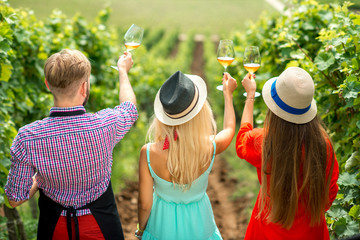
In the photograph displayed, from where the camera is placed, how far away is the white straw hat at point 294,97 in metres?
1.80

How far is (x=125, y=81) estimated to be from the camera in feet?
6.85

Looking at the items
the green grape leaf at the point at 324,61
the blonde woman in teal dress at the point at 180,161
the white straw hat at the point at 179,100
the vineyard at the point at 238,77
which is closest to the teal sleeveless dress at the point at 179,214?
the blonde woman in teal dress at the point at 180,161

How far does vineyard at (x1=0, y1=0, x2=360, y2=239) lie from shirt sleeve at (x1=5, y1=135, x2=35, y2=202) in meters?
1.00

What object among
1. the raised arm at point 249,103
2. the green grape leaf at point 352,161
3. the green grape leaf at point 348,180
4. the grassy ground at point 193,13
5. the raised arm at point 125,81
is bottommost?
the grassy ground at point 193,13

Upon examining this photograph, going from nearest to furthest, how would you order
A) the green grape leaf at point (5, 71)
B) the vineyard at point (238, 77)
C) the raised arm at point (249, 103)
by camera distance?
the raised arm at point (249, 103)
the vineyard at point (238, 77)
the green grape leaf at point (5, 71)

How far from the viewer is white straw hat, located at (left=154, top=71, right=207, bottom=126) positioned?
76.4 inches

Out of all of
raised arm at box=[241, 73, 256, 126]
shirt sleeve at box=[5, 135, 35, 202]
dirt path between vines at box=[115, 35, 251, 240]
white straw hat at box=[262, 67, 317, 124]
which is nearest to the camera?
shirt sleeve at box=[5, 135, 35, 202]

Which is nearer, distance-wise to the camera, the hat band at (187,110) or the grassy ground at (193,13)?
the hat band at (187,110)

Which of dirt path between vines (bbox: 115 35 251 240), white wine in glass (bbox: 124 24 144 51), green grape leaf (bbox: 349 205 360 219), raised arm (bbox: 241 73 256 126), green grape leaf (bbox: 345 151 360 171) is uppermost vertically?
white wine in glass (bbox: 124 24 144 51)

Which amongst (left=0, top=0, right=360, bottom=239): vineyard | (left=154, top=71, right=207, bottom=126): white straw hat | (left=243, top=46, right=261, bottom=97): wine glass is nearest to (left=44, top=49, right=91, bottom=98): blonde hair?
(left=154, top=71, right=207, bottom=126): white straw hat

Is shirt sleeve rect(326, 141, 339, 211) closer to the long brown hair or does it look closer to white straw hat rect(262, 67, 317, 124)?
the long brown hair

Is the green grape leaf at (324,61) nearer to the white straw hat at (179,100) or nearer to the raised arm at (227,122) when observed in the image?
the raised arm at (227,122)

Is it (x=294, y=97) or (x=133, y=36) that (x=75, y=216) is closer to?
(x=133, y=36)

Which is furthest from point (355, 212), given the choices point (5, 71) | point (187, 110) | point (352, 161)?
point (5, 71)
